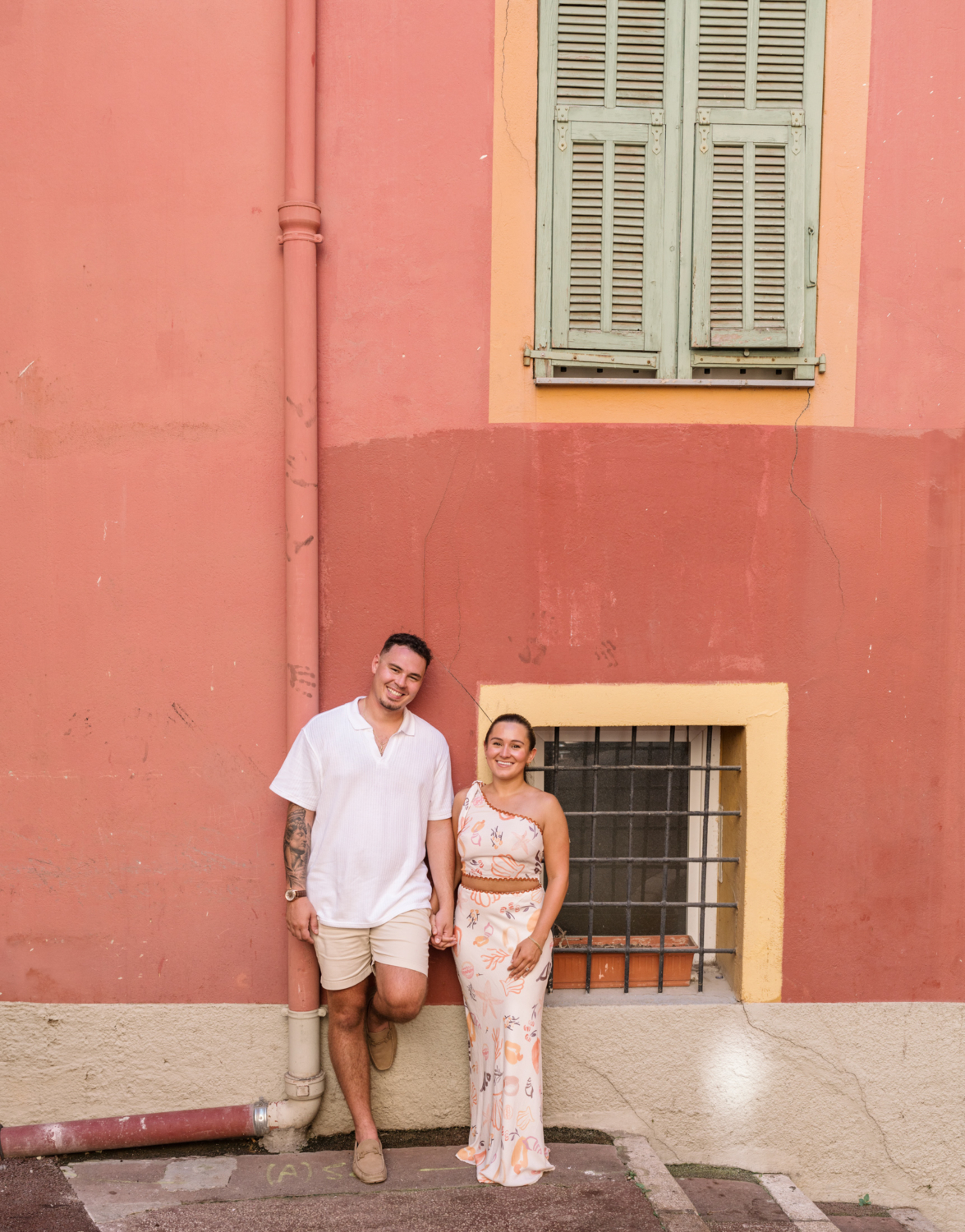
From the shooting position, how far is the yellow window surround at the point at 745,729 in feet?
13.2

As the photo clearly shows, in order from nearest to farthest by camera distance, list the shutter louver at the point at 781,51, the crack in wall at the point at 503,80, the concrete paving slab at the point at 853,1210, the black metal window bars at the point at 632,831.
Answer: the crack in wall at the point at 503,80 → the shutter louver at the point at 781,51 → the concrete paving slab at the point at 853,1210 → the black metal window bars at the point at 632,831

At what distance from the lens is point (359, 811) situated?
3.69 meters

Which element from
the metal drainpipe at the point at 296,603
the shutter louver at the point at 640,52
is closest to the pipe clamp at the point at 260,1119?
the metal drainpipe at the point at 296,603

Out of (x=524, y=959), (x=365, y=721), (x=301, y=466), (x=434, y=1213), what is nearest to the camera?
(x=434, y=1213)

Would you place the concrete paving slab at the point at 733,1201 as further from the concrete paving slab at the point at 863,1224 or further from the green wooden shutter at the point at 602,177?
the green wooden shutter at the point at 602,177

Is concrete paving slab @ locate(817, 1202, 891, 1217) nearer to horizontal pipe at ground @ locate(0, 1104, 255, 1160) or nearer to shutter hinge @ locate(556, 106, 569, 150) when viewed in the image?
horizontal pipe at ground @ locate(0, 1104, 255, 1160)

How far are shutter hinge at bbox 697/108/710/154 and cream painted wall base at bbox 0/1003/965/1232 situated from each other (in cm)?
382

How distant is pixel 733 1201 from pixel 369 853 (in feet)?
7.06

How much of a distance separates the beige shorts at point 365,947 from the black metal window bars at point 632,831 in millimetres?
842

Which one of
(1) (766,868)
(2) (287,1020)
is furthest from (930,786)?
(2) (287,1020)

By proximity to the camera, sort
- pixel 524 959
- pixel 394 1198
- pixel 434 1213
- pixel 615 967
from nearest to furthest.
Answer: pixel 434 1213 → pixel 394 1198 → pixel 524 959 → pixel 615 967

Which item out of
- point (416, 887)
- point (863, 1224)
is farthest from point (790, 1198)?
point (416, 887)

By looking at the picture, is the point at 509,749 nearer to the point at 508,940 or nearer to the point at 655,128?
the point at 508,940

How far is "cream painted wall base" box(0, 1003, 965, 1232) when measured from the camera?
4023 mm
